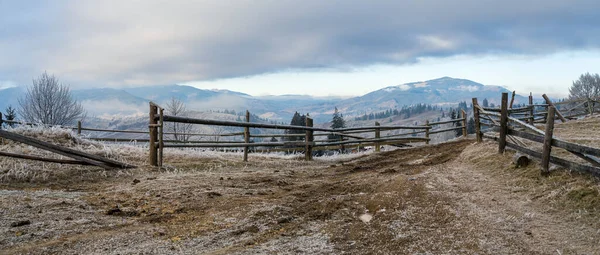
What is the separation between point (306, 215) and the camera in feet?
13.3

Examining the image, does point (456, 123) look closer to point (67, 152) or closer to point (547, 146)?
point (547, 146)

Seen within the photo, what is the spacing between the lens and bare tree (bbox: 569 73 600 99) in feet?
223

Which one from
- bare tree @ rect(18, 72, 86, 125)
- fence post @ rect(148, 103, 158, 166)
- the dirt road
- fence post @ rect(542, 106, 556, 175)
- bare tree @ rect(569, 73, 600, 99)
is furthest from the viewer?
bare tree @ rect(569, 73, 600, 99)

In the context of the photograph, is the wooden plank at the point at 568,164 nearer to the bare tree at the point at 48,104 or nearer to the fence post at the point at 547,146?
the fence post at the point at 547,146

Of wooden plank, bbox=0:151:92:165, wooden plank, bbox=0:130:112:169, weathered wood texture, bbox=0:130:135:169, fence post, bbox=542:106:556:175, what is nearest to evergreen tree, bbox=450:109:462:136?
fence post, bbox=542:106:556:175

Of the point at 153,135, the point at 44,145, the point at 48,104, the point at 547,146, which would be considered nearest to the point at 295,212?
the point at 547,146

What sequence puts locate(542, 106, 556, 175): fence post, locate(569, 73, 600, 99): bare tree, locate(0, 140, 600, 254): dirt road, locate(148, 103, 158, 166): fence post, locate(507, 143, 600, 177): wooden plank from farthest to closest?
1. locate(569, 73, 600, 99): bare tree
2. locate(148, 103, 158, 166): fence post
3. locate(542, 106, 556, 175): fence post
4. locate(507, 143, 600, 177): wooden plank
5. locate(0, 140, 600, 254): dirt road

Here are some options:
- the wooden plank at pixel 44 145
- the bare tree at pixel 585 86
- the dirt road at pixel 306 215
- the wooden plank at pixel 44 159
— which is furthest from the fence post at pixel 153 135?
the bare tree at pixel 585 86

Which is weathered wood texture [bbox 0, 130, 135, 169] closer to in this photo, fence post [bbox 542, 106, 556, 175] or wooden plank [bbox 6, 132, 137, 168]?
wooden plank [bbox 6, 132, 137, 168]

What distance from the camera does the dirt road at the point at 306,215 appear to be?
315 centimetres

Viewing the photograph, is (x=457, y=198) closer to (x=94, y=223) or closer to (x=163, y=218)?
(x=163, y=218)

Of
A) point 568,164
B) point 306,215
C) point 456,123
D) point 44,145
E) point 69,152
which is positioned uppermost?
point 44,145

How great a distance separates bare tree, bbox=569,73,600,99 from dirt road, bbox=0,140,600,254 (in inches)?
3061

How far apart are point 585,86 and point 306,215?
83.5 meters
